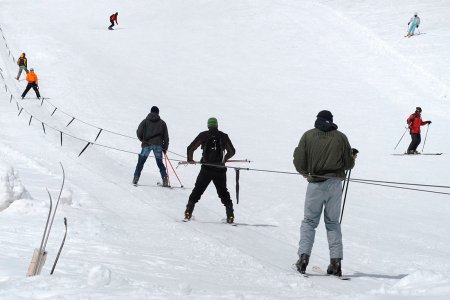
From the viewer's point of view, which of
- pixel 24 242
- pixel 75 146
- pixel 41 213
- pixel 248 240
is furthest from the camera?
pixel 75 146

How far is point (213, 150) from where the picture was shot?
9.25 m

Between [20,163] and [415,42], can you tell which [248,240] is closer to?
[20,163]

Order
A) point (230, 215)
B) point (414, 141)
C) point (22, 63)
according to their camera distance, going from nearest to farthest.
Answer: point (230, 215), point (414, 141), point (22, 63)

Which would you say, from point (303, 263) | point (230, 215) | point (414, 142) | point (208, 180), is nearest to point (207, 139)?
point (208, 180)

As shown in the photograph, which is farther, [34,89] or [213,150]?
[34,89]

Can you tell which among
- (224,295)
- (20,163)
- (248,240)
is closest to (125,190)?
(20,163)

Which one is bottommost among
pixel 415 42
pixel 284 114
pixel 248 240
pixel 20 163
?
pixel 248 240

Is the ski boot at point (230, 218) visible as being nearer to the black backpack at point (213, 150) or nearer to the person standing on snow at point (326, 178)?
the black backpack at point (213, 150)

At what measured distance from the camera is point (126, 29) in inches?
1634

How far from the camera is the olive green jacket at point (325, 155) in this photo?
6.58m

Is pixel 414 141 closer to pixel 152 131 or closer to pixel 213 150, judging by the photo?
pixel 152 131

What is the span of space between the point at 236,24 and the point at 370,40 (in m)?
9.17

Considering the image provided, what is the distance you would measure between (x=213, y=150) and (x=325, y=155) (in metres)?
2.89

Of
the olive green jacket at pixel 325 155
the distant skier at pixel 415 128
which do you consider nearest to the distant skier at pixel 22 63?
the distant skier at pixel 415 128
